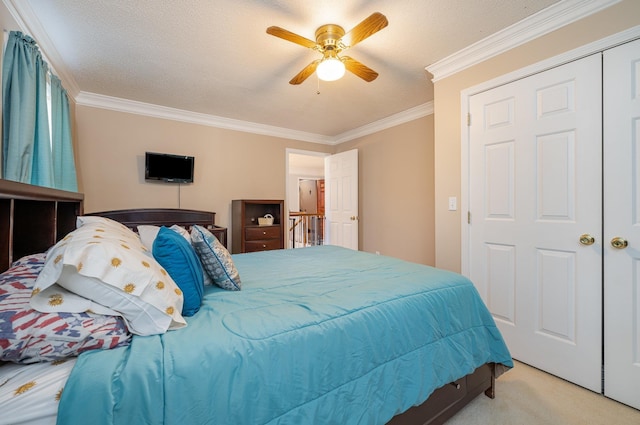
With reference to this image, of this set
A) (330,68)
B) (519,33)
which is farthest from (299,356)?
(519,33)

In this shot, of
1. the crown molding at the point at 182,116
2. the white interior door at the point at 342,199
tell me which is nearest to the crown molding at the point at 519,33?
the white interior door at the point at 342,199

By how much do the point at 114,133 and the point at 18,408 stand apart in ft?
11.7

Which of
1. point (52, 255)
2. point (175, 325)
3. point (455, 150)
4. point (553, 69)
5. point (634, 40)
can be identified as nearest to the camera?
point (52, 255)

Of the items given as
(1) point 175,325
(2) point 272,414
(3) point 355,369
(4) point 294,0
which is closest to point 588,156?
(3) point 355,369

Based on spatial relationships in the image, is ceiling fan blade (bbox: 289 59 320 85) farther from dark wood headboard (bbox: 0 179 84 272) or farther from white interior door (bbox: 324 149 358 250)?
white interior door (bbox: 324 149 358 250)

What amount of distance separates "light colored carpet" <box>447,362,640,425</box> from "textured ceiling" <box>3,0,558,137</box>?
100 inches

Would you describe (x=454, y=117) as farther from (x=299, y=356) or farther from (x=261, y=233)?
(x=261, y=233)

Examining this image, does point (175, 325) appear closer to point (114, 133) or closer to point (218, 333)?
point (218, 333)

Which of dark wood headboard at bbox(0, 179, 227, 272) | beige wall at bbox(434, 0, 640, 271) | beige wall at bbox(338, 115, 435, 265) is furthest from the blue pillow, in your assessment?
beige wall at bbox(338, 115, 435, 265)

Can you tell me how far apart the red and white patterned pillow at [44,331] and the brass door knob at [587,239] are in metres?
2.51

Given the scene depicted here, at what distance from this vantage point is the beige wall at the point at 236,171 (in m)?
3.28

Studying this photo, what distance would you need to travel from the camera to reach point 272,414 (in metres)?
0.87

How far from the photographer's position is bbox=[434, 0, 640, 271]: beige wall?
193 centimetres

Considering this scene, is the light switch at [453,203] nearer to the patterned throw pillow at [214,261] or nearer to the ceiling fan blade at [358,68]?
the ceiling fan blade at [358,68]
